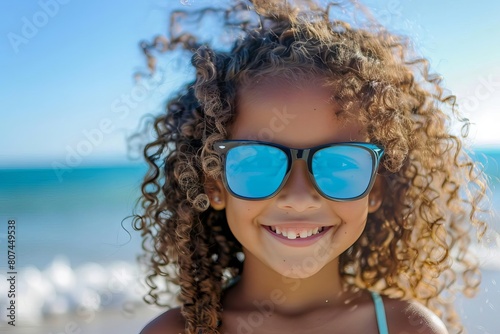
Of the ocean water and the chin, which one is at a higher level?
the ocean water

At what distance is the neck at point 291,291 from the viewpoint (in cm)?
226

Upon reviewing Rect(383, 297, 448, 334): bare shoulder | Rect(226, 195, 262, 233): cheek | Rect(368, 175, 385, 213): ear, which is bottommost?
Rect(383, 297, 448, 334): bare shoulder

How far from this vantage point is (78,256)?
21.2 ft

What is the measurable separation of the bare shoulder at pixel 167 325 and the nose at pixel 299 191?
2.13 feet

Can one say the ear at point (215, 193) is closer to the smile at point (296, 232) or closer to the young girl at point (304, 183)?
the young girl at point (304, 183)

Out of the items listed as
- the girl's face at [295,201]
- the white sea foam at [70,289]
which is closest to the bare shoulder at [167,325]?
the girl's face at [295,201]

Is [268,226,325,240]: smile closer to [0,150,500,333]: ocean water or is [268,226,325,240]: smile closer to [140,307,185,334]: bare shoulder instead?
[140,307,185,334]: bare shoulder

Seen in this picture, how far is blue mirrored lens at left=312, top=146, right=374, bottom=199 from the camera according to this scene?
195cm

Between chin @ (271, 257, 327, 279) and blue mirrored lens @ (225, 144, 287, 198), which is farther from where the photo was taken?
chin @ (271, 257, 327, 279)

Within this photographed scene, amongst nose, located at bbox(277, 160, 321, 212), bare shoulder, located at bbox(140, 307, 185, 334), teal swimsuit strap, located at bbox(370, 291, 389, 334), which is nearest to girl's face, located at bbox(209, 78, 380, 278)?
nose, located at bbox(277, 160, 321, 212)

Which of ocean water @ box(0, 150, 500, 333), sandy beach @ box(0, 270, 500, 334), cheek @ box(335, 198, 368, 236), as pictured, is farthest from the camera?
ocean water @ box(0, 150, 500, 333)

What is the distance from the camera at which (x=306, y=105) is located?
6.47 ft

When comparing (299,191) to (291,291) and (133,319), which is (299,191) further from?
(133,319)

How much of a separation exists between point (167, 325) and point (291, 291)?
0.49m
